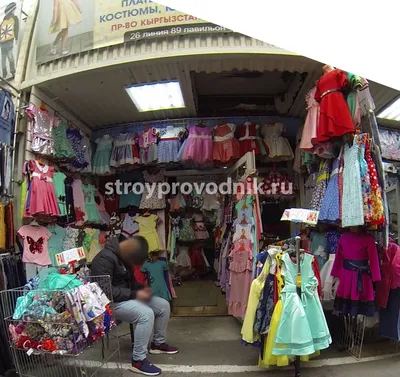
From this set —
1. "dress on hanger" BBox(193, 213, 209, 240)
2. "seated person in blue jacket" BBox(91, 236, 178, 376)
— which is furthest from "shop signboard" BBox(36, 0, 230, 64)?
"dress on hanger" BBox(193, 213, 209, 240)

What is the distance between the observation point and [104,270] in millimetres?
3209

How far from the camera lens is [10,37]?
4.45 metres

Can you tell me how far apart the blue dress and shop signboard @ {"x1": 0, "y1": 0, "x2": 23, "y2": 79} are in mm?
4184

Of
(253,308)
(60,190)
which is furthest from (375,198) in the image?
(60,190)

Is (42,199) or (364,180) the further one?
(42,199)

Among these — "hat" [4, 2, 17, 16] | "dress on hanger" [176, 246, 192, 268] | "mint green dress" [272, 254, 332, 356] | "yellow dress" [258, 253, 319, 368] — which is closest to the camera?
"mint green dress" [272, 254, 332, 356]

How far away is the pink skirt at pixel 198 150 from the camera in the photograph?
16.0 feet

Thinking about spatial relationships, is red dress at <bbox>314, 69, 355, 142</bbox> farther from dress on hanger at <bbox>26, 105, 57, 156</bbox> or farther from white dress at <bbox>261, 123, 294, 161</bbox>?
dress on hanger at <bbox>26, 105, 57, 156</bbox>

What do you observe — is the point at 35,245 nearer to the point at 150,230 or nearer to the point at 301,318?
the point at 150,230

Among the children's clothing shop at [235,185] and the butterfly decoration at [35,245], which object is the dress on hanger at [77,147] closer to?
the children's clothing shop at [235,185]

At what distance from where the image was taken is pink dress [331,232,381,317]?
10.1 ft

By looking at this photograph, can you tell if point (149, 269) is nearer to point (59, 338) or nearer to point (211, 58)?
point (59, 338)

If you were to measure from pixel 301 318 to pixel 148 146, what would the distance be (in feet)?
11.3

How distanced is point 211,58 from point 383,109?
3.11m
